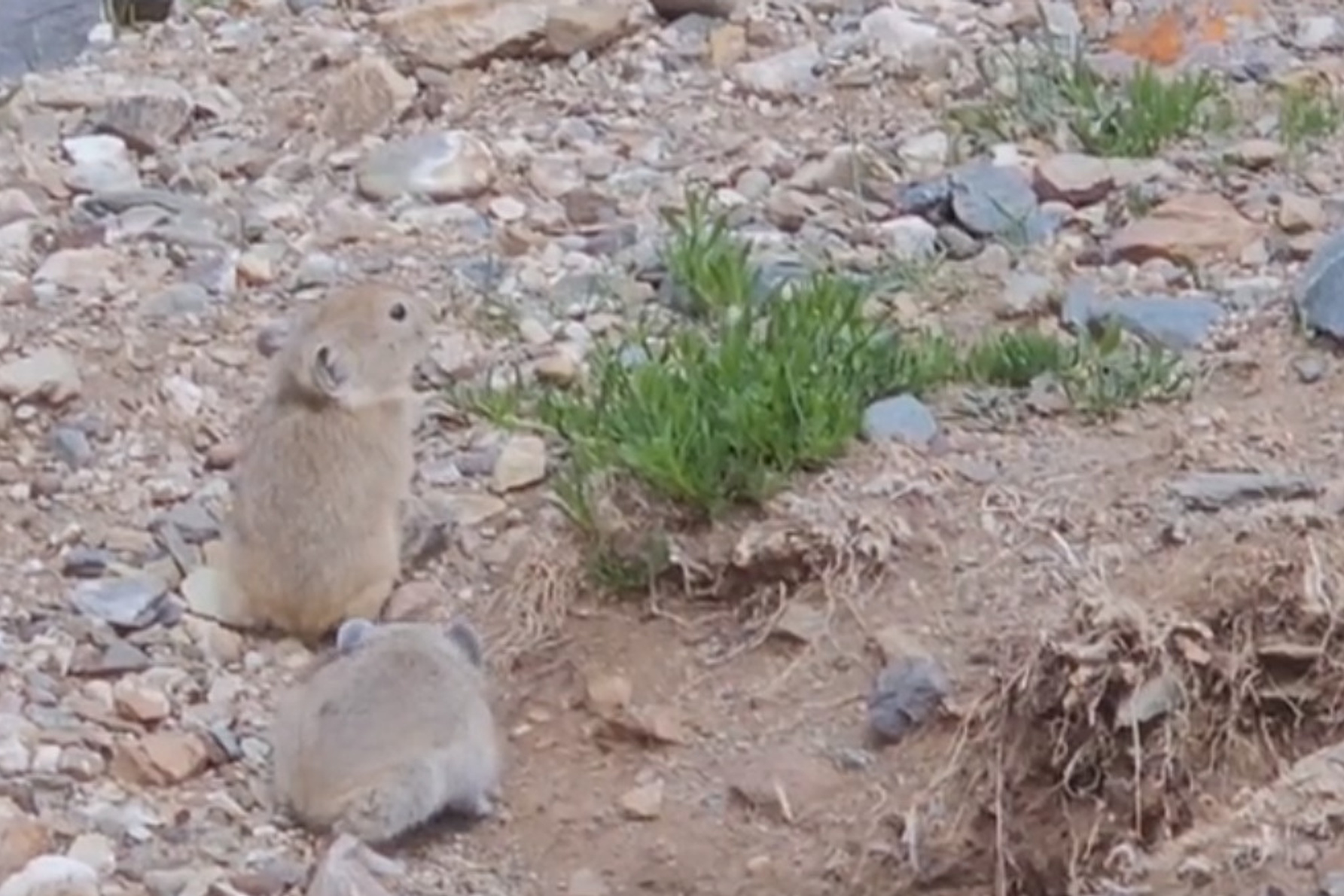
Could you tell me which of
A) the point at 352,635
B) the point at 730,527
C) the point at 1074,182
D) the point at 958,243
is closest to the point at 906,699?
the point at 730,527

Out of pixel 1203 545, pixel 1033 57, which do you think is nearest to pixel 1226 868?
pixel 1203 545

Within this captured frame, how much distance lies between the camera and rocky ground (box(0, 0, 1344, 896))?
5.28 meters

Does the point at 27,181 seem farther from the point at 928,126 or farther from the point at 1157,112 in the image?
the point at 1157,112

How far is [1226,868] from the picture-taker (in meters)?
4.55

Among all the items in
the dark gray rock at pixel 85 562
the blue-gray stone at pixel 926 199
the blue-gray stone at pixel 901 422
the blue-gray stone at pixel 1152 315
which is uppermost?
the blue-gray stone at pixel 901 422

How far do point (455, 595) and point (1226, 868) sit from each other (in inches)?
84.8

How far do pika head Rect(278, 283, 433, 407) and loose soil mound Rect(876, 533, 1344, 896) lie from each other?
1629 millimetres

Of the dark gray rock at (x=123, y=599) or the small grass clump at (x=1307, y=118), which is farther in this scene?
the small grass clump at (x=1307, y=118)

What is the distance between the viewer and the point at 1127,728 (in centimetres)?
517

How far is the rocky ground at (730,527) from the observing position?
5281 mm

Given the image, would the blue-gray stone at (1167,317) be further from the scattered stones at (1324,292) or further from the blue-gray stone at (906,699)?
the blue-gray stone at (906,699)

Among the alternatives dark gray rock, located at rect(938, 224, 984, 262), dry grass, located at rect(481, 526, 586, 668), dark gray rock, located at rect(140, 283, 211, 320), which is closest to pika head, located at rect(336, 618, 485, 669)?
dry grass, located at rect(481, 526, 586, 668)

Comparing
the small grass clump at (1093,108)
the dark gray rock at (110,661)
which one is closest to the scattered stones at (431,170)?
the small grass clump at (1093,108)

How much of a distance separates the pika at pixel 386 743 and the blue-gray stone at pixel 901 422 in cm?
109
